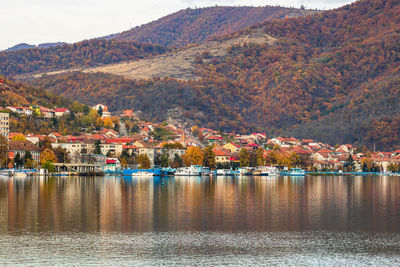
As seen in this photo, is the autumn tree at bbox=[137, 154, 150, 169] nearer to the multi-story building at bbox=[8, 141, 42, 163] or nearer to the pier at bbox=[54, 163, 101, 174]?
the pier at bbox=[54, 163, 101, 174]

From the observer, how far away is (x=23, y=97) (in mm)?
182250

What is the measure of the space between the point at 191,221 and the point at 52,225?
372 inches

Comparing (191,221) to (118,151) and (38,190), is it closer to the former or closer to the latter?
(38,190)

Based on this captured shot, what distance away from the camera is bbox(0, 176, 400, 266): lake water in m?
32.6

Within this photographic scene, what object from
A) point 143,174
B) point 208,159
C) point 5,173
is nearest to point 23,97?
point 208,159

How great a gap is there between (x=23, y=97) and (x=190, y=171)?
72.8m

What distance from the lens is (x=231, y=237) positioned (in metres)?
38.0

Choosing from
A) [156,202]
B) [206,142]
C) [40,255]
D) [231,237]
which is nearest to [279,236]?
[231,237]

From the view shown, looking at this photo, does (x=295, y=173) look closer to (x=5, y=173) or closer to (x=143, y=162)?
(x=143, y=162)

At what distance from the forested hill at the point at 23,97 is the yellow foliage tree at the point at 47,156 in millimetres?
45390

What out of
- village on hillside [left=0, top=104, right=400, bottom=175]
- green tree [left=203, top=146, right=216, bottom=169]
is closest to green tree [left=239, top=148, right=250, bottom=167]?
village on hillside [left=0, top=104, right=400, bottom=175]

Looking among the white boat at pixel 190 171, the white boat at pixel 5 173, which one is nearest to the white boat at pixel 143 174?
the white boat at pixel 190 171

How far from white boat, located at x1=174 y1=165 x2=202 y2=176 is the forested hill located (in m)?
56.6

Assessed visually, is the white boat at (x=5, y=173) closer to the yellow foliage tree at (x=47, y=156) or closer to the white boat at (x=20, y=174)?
the white boat at (x=20, y=174)
